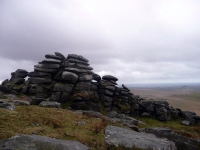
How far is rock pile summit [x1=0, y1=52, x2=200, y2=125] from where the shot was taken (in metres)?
45.8

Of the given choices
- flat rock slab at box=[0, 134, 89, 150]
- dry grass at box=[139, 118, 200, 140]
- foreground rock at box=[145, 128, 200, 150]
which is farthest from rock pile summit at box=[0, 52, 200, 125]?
flat rock slab at box=[0, 134, 89, 150]

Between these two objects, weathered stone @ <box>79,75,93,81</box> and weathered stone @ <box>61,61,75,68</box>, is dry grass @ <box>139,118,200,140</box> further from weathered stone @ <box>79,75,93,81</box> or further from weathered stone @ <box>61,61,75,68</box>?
weathered stone @ <box>61,61,75,68</box>

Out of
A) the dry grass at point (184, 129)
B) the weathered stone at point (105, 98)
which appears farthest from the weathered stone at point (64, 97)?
the dry grass at point (184, 129)

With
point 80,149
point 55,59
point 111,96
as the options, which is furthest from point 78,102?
point 80,149

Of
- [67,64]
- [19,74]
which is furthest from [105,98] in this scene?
[19,74]

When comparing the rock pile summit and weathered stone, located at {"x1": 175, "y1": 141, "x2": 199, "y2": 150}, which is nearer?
weathered stone, located at {"x1": 175, "y1": 141, "x2": 199, "y2": 150}

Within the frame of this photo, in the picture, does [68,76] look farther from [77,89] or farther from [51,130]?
[51,130]

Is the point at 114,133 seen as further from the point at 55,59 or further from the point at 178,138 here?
the point at 55,59

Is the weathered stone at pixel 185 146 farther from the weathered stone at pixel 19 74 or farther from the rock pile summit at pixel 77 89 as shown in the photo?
the weathered stone at pixel 19 74

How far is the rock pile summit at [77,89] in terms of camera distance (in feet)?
150

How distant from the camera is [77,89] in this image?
157 feet

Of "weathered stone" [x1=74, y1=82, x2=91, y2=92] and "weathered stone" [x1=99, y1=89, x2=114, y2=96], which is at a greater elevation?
"weathered stone" [x1=74, y1=82, x2=91, y2=92]

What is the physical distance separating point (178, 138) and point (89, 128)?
833 cm

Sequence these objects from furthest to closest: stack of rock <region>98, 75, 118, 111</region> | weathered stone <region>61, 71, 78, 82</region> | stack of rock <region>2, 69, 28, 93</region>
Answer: stack of rock <region>98, 75, 118, 111</region> < weathered stone <region>61, 71, 78, 82</region> < stack of rock <region>2, 69, 28, 93</region>
